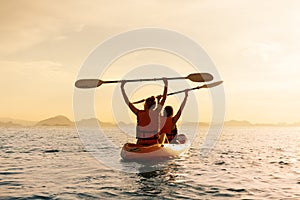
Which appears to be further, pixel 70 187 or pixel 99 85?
pixel 99 85

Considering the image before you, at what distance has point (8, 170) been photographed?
17516 millimetres

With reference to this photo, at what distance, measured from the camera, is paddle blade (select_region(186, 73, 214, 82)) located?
22094 millimetres

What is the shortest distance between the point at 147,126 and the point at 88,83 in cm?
576

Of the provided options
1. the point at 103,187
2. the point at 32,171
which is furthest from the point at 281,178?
the point at 32,171

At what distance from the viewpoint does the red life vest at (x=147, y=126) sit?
18.8m

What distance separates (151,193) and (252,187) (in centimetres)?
445

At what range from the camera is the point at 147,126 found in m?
18.9

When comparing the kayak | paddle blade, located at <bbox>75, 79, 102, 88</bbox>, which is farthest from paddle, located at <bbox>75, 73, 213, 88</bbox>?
the kayak

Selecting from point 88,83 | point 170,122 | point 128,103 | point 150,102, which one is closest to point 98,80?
point 88,83

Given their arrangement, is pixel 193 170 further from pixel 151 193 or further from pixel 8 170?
pixel 8 170

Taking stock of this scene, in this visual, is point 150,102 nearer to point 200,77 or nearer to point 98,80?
point 200,77

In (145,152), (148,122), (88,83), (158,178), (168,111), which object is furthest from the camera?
(168,111)

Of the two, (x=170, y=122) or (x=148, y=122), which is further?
(x=170, y=122)

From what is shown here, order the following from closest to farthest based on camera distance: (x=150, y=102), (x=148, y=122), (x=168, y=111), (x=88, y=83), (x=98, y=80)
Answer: (x=150, y=102), (x=148, y=122), (x=88, y=83), (x=98, y=80), (x=168, y=111)
